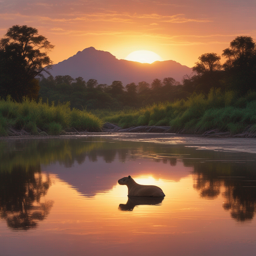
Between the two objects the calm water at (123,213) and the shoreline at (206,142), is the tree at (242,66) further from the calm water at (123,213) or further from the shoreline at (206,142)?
the calm water at (123,213)

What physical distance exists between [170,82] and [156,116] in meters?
60.3

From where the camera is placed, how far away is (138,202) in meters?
4.38

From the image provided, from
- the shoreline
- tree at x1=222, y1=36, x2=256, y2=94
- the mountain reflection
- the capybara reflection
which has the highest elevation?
tree at x1=222, y1=36, x2=256, y2=94

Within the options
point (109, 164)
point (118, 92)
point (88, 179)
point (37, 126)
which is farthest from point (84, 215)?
point (118, 92)

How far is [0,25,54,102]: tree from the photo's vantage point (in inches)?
1324

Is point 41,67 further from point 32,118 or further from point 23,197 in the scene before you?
point 23,197

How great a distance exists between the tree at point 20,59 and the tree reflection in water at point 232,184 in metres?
28.4

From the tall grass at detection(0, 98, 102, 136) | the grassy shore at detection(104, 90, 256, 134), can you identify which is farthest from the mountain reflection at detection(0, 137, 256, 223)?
the tall grass at detection(0, 98, 102, 136)

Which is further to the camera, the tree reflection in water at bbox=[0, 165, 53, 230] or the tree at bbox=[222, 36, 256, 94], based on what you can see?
the tree at bbox=[222, 36, 256, 94]

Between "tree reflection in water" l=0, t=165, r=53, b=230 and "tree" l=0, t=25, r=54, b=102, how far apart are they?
2808 centimetres

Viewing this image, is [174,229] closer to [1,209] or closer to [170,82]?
[1,209]

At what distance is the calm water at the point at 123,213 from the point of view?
110 inches

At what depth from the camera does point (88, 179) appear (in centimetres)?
591

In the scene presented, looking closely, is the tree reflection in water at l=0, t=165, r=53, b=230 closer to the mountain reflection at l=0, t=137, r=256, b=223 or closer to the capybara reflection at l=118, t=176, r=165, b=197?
the mountain reflection at l=0, t=137, r=256, b=223
